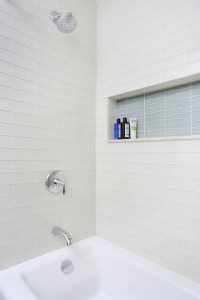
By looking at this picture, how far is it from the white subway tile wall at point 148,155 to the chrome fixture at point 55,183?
1.34ft

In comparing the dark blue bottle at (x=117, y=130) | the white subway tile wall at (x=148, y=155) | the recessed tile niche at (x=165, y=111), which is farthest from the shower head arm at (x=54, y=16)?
the dark blue bottle at (x=117, y=130)

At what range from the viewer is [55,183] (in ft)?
4.89

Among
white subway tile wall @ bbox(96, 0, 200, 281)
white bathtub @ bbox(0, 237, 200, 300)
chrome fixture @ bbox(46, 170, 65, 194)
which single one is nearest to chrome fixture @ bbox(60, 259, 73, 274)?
white bathtub @ bbox(0, 237, 200, 300)

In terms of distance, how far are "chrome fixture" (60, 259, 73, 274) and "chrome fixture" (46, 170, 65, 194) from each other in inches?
19.6

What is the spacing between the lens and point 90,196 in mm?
1772

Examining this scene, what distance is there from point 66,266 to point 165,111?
1.33 m

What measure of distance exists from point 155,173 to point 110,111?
673 millimetres

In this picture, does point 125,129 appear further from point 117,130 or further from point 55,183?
point 55,183

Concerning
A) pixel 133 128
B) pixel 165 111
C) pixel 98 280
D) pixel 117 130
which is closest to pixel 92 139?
pixel 117 130

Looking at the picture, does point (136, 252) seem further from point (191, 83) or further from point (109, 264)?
point (191, 83)

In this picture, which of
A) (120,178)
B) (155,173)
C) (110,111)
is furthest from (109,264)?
(110,111)

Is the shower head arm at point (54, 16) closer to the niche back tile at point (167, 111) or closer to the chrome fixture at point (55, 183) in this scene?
the niche back tile at point (167, 111)

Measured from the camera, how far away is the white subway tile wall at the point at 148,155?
1.24 metres

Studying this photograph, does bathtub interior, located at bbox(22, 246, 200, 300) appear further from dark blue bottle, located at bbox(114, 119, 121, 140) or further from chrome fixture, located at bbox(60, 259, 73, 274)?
dark blue bottle, located at bbox(114, 119, 121, 140)
